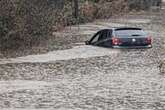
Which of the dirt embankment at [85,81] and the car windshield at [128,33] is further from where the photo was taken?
the car windshield at [128,33]

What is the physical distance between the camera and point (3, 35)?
30.5m

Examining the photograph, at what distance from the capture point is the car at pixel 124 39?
32062mm

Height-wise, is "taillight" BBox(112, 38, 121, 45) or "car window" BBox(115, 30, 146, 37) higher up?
"car window" BBox(115, 30, 146, 37)

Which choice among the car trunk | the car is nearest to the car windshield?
the car

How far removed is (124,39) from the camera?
32125 mm

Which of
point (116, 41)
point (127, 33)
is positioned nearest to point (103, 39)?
point (116, 41)

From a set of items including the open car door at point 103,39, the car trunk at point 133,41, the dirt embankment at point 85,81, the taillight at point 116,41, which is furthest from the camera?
the open car door at point 103,39

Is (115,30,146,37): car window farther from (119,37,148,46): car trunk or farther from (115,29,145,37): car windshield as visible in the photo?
(119,37,148,46): car trunk

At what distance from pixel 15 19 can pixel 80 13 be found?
2850 cm

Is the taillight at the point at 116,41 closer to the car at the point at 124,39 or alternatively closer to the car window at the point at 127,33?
the car at the point at 124,39

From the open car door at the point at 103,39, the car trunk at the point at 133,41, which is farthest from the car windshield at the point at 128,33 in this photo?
the open car door at the point at 103,39

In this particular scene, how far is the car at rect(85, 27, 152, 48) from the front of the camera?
32.1 metres

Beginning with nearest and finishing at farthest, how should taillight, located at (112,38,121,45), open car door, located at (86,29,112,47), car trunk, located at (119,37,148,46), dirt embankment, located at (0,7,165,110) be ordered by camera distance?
1. dirt embankment, located at (0,7,165,110)
2. taillight, located at (112,38,121,45)
3. car trunk, located at (119,37,148,46)
4. open car door, located at (86,29,112,47)

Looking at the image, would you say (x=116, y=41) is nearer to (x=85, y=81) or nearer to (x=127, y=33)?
(x=127, y=33)
